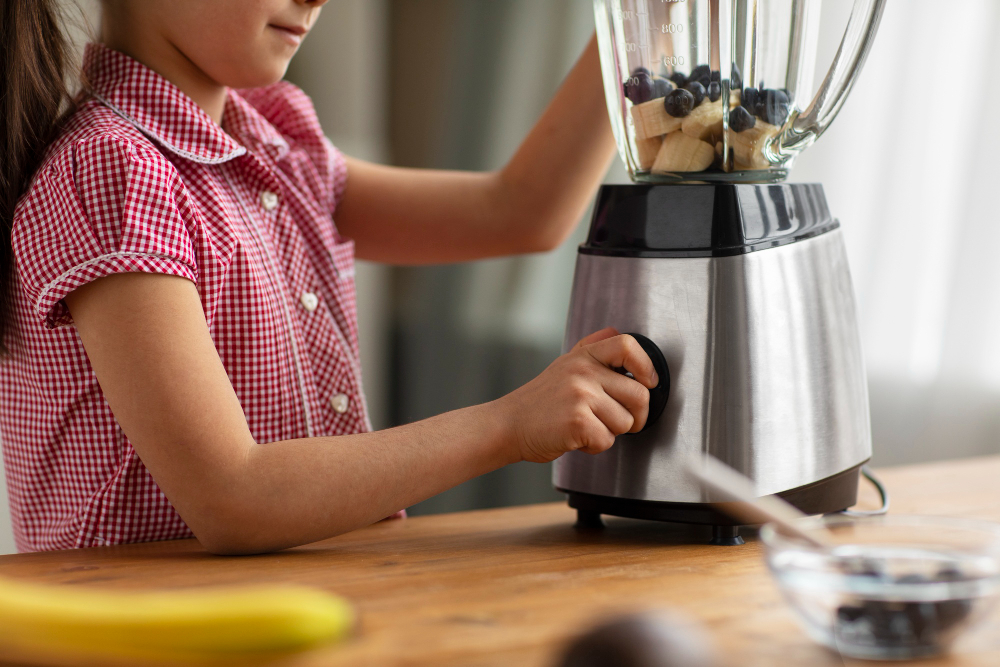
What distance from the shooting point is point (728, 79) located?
27.7 inches

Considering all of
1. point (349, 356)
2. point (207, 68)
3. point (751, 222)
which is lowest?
point (349, 356)

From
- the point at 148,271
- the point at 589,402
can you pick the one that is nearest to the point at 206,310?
the point at 148,271

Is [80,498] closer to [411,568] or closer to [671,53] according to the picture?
[411,568]

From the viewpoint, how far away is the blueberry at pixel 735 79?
0.70 m

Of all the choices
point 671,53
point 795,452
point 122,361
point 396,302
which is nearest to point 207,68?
point 122,361

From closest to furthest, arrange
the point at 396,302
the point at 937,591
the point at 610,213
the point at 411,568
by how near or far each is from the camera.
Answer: the point at 937,591, the point at 411,568, the point at 610,213, the point at 396,302

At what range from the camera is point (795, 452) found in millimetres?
652

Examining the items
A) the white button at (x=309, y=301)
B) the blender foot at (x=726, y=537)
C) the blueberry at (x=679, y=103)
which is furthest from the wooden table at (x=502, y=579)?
the blueberry at (x=679, y=103)

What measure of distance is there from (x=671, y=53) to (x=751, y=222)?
164 mm

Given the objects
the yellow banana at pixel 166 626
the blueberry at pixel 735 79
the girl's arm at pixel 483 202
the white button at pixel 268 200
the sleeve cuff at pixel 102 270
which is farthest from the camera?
the girl's arm at pixel 483 202

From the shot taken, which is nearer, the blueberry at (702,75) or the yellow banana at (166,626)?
the yellow banana at (166,626)

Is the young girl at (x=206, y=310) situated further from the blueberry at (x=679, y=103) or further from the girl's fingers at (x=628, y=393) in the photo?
the blueberry at (x=679, y=103)

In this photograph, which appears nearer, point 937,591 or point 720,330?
point 937,591

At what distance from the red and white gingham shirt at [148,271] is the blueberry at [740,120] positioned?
400 millimetres
